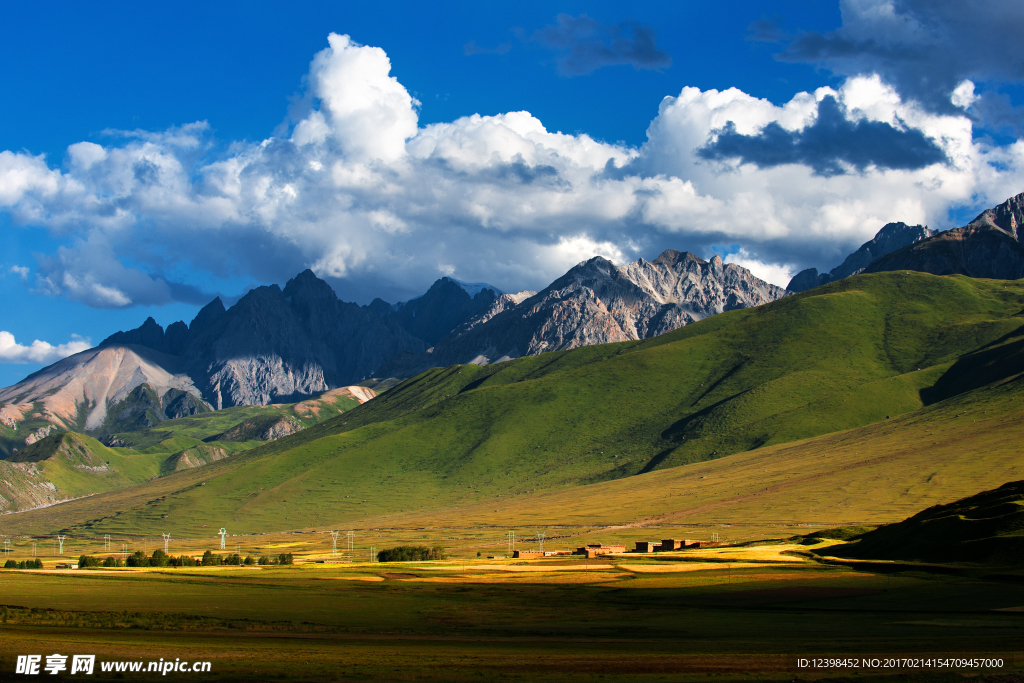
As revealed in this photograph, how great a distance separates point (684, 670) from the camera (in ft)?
163

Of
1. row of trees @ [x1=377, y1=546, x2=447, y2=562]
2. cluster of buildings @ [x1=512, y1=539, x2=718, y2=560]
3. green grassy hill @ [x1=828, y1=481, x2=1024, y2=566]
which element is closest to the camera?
green grassy hill @ [x1=828, y1=481, x2=1024, y2=566]

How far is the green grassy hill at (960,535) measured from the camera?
381 feet

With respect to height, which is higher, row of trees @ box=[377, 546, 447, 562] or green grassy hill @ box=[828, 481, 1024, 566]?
green grassy hill @ box=[828, 481, 1024, 566]

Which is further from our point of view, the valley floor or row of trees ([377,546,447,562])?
row of trees ([377,546,447,562])

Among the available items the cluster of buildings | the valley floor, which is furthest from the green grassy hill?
the cluster of buildings

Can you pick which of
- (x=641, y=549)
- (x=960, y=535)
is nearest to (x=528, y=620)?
(x=960, y=535)

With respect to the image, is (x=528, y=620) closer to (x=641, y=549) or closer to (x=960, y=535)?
(x=960, y=535)

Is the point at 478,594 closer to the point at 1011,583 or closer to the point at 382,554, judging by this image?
the point at 1011,583

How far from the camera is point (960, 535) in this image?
407ft

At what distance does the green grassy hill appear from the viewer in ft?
381

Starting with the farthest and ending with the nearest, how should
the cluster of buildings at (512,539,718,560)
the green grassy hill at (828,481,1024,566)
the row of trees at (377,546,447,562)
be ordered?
the row of trees at (377,546,447,562) → the cluster of buildings at (512,539,718,560) → the green grassy hill at (828,481,1024,566)

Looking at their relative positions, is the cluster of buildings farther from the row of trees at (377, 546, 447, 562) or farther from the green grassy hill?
the green grassy hill

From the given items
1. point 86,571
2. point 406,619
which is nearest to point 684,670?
point 406,619

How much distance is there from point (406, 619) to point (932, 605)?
5449 centimetres
